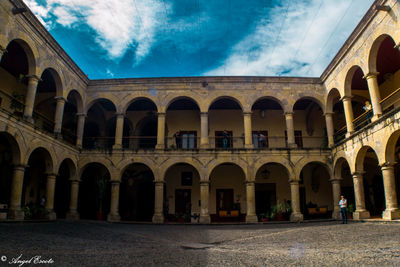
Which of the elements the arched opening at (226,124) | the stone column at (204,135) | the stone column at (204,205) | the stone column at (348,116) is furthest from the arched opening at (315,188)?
the stone column at (204,135)

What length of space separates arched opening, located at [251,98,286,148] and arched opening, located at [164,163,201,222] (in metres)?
4.45

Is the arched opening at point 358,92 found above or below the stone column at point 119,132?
above

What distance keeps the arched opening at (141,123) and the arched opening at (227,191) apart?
4543 millimetres

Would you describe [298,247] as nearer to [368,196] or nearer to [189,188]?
[189,188]

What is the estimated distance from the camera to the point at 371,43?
11.8 m

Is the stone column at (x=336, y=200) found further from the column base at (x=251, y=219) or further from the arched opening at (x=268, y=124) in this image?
the arched opening at (x=268, y=124)

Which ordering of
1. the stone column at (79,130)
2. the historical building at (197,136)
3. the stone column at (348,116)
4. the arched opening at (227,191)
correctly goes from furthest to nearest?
the arched opening at (227,191), the stone column at (79,130), the stone column at (348,116), the historical building at (197,136)

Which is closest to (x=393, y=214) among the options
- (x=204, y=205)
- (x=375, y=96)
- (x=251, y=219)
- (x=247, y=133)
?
(x=375, y=96)

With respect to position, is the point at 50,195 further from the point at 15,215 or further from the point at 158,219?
the point at 158,219

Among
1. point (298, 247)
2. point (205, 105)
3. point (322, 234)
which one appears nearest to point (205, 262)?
point (298, 247)

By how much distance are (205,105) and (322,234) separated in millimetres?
9727

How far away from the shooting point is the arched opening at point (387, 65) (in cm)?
1196

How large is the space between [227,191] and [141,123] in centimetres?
681

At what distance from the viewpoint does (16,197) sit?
36.9 ft
